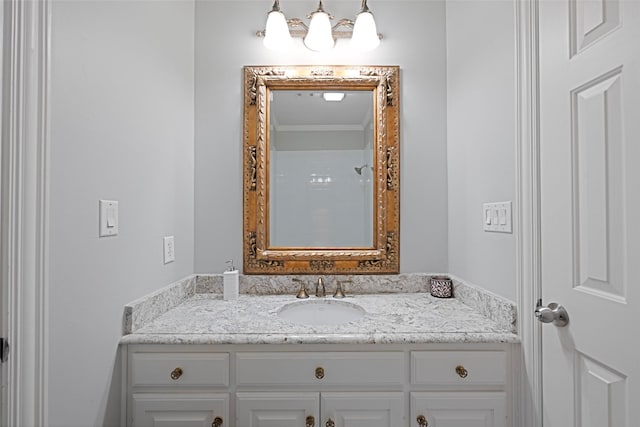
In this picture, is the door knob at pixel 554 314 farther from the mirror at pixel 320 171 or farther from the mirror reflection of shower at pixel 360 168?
the mirror reflection of shower at pixel 360 168

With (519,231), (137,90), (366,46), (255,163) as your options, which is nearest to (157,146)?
(137,90)

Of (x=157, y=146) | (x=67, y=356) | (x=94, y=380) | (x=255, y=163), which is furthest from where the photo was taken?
(x=255, y=163)

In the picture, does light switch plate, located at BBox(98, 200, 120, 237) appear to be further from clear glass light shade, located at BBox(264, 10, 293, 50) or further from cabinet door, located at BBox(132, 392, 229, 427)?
clear glass light shade, located at BBox(264, 10, 293, 50)

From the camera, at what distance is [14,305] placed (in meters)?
0.74

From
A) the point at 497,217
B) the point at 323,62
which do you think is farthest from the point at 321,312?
the point at 323,62

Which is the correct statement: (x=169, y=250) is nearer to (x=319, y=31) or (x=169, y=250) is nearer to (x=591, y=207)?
(x=319, y=31)

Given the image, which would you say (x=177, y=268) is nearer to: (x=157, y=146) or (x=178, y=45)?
(x=157, y=146)

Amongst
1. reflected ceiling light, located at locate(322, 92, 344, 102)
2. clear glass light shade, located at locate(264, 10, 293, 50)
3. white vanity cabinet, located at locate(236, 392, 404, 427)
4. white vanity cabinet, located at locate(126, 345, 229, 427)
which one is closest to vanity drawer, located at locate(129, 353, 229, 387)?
white vanity cabinet, located at locate(126, 345, 229, 427)

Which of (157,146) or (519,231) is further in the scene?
(157,146)

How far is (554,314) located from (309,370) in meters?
0.74

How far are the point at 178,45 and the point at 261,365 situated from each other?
4.52 ft

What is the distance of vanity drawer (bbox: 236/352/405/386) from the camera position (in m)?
1.10

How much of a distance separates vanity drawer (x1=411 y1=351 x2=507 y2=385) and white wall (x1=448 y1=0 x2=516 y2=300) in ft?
0.80

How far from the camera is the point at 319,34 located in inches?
61.3
